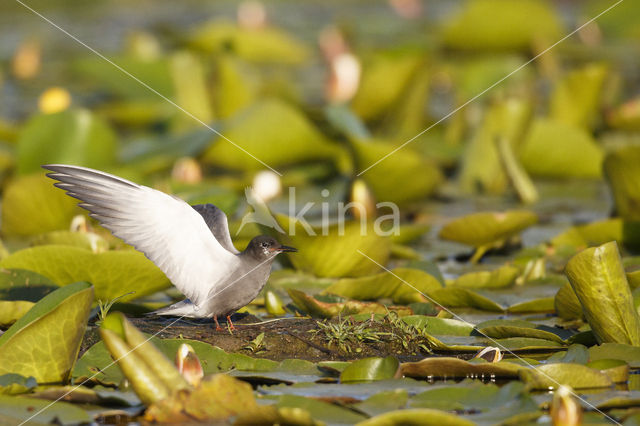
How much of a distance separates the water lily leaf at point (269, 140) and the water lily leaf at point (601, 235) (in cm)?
248

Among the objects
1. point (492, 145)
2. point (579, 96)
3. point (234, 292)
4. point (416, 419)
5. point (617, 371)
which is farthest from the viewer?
point (579, 96)

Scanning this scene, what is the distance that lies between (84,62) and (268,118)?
13.4 feet

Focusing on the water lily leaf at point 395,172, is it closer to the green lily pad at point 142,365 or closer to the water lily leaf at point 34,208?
the water lily leaf at point 34,208

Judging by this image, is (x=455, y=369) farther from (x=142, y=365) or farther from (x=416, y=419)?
(x=142, y=365)

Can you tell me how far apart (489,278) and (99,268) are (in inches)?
81.3

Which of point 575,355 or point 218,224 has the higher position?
point 218,224

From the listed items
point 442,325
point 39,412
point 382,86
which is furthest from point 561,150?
point 39,412

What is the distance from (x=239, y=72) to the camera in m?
8.62

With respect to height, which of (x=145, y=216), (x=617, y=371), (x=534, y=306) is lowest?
(x=534, y=306)

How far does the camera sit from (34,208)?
226 inches

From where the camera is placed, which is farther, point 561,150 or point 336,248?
point 561,150

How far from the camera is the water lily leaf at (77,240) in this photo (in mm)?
4742

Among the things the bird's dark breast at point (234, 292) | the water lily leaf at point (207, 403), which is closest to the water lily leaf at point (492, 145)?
the bird's dark breast at point (234, 292)

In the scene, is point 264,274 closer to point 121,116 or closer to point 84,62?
point 121,116
